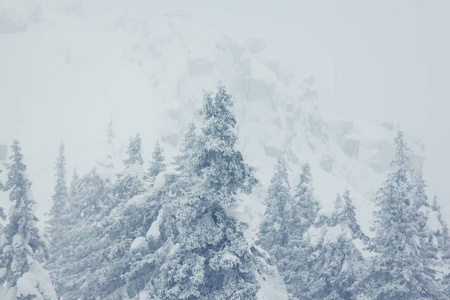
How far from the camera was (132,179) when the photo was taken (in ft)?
57.3

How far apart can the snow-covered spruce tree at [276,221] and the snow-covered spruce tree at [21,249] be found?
11915 mm

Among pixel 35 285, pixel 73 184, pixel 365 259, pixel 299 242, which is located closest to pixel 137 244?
pixel 35 285

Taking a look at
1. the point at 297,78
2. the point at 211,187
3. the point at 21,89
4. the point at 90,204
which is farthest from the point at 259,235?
the point at 297,78

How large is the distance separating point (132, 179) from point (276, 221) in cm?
911

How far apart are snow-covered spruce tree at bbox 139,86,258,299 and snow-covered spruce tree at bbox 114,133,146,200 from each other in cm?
622

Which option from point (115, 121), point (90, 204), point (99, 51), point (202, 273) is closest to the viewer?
point (202, 273)

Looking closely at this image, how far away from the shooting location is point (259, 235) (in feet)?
76.8

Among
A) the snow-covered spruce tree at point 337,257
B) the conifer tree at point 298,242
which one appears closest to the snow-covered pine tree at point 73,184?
the conifer tree at point 298,242

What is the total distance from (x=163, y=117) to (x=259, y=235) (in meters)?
78.3

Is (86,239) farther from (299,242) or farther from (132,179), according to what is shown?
(299,242)

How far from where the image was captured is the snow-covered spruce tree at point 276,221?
22.1 m

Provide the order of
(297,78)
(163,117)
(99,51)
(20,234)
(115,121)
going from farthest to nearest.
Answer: (297,78) → (99,51) → (163,117) → (115,121) → (20,234)

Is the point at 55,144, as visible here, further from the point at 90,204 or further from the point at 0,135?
the point at 90,204

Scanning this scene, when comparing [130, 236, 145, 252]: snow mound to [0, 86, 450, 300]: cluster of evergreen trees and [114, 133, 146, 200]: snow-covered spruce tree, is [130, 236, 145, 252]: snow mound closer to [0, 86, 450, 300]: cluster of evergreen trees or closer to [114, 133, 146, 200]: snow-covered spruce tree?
[0, 86, 450, 300]: cluster of evergreen trees
